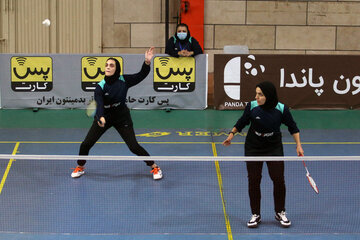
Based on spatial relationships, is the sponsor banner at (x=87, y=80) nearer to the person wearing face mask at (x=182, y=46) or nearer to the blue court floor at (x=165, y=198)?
the person wearing face mask at (x=182, y=46)

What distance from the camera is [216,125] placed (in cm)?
1230

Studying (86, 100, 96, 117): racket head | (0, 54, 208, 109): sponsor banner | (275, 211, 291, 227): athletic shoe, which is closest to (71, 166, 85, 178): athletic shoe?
(275, 211, 291, 227): athletic shoe

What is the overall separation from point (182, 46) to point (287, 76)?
299 cm

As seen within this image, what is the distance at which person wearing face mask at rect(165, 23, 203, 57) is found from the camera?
13.3 m

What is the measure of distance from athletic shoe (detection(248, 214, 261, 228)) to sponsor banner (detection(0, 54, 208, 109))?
7440 mm

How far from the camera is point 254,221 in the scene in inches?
253

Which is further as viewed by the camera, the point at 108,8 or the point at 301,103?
the point at 108,8

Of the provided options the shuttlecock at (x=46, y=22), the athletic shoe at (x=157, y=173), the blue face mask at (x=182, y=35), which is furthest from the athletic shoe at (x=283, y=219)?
the shuttlecock at (x=46, y=22)

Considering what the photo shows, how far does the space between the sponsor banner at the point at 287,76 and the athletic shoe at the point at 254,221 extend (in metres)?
7.31

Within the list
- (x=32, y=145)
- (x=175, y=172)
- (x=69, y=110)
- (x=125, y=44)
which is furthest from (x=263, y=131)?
(x=125, y=44)

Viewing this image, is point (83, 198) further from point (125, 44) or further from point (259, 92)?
point (125, 44)

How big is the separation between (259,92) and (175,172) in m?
3.16

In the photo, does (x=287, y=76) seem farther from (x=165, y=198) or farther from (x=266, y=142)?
(x=266, y=142)

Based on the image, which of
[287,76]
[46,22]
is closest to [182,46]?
[287,76]
